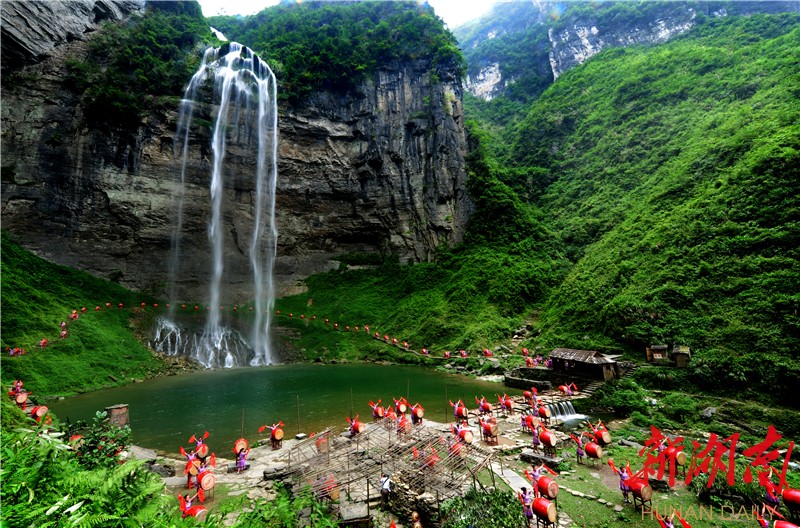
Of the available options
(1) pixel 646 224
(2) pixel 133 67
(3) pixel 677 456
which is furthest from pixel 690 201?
(2) pixel 133 67

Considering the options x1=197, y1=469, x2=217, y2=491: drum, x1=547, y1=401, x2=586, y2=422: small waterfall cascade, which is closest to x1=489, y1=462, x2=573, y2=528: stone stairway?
x1=547, y1=401, x2=586, y2=422: small waterfall cascade

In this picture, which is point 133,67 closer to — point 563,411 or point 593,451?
point 563,411

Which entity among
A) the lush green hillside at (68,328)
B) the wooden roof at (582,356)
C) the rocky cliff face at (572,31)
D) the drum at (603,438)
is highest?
the rocky cliff face at (572,31)

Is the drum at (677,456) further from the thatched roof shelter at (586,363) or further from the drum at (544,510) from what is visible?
the thatched roof shelter at (586,363)

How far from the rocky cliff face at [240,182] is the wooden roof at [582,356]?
81.0 ft

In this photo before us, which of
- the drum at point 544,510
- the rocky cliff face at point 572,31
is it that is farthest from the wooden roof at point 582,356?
the rocky cliff face at point 572,31

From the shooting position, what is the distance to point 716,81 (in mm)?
36125

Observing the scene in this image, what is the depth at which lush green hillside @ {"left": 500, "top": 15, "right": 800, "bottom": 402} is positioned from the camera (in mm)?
16422

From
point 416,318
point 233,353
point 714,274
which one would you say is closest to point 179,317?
point 233,353

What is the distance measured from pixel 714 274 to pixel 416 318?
23273 mm

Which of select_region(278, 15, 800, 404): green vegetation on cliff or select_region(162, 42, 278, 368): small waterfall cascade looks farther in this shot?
select_region(162, 42, 278, 368): small waterfall cascade

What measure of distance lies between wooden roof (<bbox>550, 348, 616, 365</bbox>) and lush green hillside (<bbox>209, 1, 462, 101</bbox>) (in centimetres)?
4157

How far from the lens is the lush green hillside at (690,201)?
53.9 feet

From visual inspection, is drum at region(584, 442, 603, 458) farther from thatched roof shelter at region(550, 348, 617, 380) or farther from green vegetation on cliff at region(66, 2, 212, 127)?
green vegetation on cliff at region(66, 2, 212, 127)
